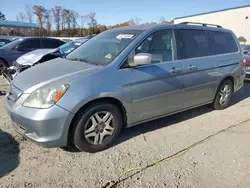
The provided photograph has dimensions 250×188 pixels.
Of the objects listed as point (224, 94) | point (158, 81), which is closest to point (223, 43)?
point (224, 94)

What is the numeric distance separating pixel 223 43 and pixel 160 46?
1924 mm

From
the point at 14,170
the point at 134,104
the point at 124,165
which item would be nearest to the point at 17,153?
the point at 14,170

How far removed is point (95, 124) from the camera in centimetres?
297

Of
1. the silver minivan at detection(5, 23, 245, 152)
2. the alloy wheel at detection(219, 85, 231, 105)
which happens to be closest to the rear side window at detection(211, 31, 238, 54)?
the silver minivan at detection(5, 23, 245, 152)

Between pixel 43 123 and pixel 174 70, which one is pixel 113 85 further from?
pixel 174 70

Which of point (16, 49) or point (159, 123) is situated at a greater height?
point (16, 49)

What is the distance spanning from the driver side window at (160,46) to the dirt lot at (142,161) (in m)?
1.24

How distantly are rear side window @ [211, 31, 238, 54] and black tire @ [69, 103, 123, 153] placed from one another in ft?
8.66

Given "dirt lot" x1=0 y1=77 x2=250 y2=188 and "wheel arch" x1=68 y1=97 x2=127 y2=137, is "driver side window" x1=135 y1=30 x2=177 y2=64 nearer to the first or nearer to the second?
"wheel arch" x1=68 y1=97 x2=127 y2=137

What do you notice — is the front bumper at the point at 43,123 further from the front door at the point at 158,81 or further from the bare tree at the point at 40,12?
the bare tree at the point at 40,12

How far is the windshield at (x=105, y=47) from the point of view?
10.6 feet

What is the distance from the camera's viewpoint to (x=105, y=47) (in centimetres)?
351

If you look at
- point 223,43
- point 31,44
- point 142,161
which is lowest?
point 142,161

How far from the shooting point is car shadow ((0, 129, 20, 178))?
2.68 meters
